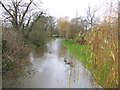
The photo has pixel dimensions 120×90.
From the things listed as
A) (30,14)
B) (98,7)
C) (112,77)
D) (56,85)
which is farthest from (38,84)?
(30,14)

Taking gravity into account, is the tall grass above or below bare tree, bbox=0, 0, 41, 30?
below

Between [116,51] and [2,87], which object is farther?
[2,87]

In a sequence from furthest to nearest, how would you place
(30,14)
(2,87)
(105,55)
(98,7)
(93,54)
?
1. (30,14)
2. (2,87)
3. (98,7)
4. (93,54)
5. (105,55)

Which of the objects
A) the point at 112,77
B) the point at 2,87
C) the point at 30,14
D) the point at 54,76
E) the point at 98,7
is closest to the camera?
the point at 112,77

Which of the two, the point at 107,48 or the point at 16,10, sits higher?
the point at 16,10

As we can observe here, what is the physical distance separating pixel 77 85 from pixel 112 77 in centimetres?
151

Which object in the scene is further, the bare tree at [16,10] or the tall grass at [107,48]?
the bare tree at [16,10]

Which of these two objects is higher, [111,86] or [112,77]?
[112,77]

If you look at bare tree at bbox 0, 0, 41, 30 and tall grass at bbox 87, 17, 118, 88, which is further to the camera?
bare tree at bbox 0, 0, 41, 30

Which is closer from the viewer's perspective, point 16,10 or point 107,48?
point 107,48

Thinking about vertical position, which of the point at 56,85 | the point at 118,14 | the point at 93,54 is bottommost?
the point at 56,85

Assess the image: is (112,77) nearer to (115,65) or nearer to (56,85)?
(115,65)

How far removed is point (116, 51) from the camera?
4.90 feet

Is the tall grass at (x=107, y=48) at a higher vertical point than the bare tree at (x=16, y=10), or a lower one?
lower
